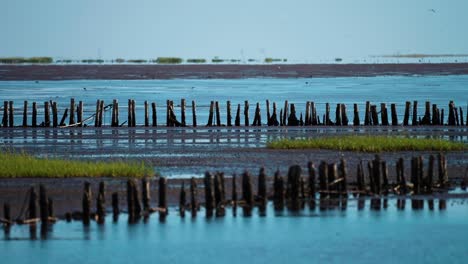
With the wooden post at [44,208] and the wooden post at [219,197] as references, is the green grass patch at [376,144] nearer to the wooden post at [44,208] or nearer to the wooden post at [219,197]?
the wooden post at [219,197]

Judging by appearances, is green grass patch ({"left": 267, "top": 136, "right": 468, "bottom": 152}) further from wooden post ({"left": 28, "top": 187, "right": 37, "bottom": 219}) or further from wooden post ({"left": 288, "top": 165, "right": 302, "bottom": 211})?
wooden post ({"left": 28, "top": 187, "right": 37, "bottom": 219})

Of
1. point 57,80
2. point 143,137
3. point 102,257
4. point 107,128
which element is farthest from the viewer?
point 57,80

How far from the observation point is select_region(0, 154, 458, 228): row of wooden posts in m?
20.5

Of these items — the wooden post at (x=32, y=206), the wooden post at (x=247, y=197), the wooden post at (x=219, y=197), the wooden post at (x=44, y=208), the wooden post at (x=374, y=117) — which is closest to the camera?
the wooden post at (x=32, y=206)

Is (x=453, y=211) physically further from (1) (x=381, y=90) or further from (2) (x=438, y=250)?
(1) (x=381, y=90)

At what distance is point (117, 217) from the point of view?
2077 centimetres

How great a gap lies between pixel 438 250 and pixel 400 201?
3.74m

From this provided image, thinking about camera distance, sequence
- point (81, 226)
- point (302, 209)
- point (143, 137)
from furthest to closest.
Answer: point (143, 137)
point (302, 209)
point (81, 226)

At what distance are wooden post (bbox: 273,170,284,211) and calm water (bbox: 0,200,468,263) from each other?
565 mm

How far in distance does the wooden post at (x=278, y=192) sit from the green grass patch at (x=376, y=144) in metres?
8.69

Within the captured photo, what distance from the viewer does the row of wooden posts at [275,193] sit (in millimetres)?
20484

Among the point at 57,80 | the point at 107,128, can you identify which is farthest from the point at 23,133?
the point at 57,80

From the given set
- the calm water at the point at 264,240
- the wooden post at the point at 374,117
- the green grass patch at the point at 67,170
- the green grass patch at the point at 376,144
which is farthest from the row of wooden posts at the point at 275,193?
the wooden post at the point at 374,117

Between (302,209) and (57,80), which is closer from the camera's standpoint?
(302,209)
